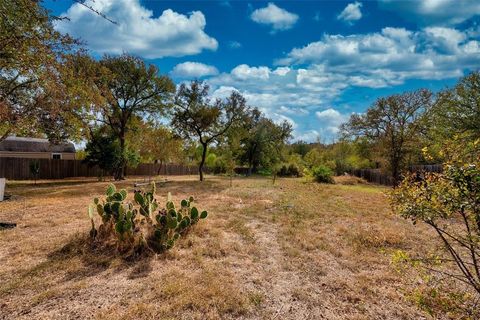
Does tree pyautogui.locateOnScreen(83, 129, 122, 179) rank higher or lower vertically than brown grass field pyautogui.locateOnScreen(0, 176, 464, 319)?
higher

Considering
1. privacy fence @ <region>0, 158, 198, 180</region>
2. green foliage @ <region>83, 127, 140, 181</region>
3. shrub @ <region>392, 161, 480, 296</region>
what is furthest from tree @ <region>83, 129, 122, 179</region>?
shrub @ <region>392, 161, 480, 296</region>

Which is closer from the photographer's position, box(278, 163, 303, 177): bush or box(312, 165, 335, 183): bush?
box(312, 165, 335, 183): bush

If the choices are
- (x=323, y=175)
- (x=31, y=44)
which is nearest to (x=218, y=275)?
(x=31, y=44)

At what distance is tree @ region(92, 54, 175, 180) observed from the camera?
15.0 m

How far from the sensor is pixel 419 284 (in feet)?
10.9

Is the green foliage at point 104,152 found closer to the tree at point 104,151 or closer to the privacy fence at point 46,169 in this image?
the tree at point 104,151

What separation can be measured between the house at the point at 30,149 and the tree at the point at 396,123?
2415 centimetres

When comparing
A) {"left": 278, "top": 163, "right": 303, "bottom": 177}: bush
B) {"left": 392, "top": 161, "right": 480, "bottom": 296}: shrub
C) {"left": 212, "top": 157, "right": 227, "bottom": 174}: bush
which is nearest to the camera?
{"left": 392, "top": 161, "right": 480, "bottom": 296}: shrub

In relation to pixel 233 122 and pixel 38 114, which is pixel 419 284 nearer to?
pixel 38 114

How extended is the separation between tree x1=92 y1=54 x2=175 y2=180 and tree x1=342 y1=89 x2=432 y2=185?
45.8 feet

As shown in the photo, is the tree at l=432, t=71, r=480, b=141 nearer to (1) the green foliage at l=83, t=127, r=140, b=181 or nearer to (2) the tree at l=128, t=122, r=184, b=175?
(2) the tree at l=128, t=122, r=184, b=175

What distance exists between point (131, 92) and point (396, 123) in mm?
17611

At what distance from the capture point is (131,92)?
51.8 feet

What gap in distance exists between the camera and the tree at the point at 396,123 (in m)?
15.3
